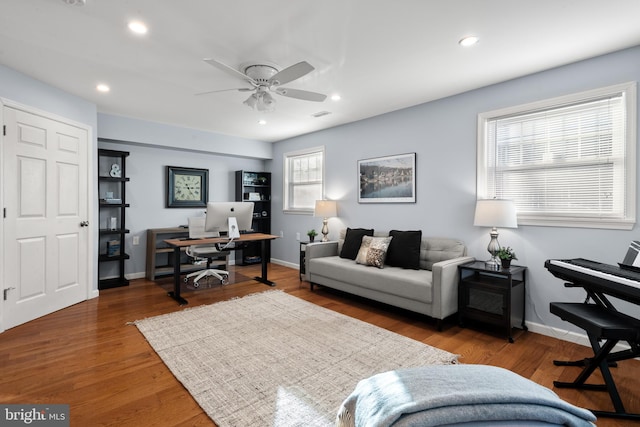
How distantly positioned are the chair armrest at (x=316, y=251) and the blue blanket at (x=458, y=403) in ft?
11.0

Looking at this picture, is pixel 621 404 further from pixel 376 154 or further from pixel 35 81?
pixel 35 81

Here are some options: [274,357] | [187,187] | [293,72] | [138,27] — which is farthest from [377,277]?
[187,187]

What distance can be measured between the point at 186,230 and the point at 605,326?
16.8ft

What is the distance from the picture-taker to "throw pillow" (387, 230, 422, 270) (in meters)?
3.58

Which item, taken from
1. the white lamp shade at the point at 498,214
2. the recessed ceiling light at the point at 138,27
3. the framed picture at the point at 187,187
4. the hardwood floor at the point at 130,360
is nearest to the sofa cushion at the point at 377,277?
the hardwood floor at the point at 130,360

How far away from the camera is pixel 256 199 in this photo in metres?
6.23

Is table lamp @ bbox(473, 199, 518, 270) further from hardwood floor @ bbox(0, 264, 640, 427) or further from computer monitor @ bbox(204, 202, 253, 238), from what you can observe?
computer monitor @ bbox(204, 202, 253, 238)

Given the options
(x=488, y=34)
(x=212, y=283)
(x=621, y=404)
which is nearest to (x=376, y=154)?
(x=488, y=34)

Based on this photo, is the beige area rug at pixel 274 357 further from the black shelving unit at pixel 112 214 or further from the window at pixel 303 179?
the window at pixel 303 179

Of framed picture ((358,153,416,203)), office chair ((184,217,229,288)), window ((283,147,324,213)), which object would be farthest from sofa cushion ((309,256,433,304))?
window ((283,147,324,213))

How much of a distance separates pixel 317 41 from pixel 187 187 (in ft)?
13.0

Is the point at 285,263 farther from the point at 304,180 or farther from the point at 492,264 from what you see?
the point at 492,264

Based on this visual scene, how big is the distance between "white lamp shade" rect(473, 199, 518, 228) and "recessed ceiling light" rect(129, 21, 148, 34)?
3.22 meters

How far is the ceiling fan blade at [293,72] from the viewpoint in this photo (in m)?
2.28
